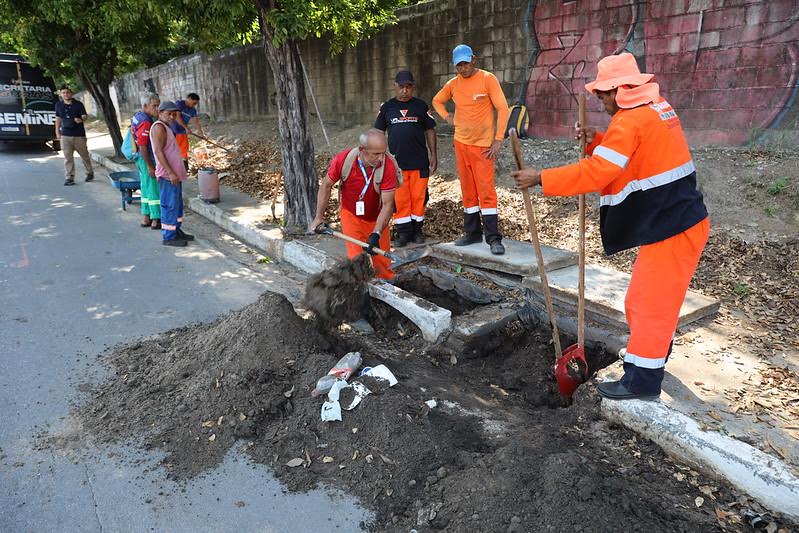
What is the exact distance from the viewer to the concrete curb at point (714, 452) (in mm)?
2605

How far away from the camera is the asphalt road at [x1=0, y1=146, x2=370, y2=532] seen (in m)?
2.80

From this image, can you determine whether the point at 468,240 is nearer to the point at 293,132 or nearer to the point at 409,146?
the point at 409,146

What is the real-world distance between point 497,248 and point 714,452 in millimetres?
3133

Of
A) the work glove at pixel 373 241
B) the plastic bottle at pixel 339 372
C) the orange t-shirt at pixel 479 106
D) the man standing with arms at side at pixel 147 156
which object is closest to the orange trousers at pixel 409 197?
the orange t-shirt at pixel 479 106

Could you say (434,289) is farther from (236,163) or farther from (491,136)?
(236,163)

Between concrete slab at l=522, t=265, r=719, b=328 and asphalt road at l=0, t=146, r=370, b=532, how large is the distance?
8.54 ft

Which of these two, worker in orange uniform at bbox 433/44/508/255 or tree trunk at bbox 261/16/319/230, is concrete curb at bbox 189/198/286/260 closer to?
tree trunk at bbox 261/16/319/230

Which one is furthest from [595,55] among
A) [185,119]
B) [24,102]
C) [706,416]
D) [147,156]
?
[24,102]

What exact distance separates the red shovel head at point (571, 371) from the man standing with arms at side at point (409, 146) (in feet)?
9.79

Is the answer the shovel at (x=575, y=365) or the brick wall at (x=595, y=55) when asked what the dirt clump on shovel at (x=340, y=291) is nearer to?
the shovel at (x=575, y=365)

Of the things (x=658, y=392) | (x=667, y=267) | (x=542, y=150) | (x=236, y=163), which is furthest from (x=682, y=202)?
(x=236, y=163)

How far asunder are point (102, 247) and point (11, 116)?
45.6ft

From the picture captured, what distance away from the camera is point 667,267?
3115mm

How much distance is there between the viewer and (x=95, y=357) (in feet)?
14.4
